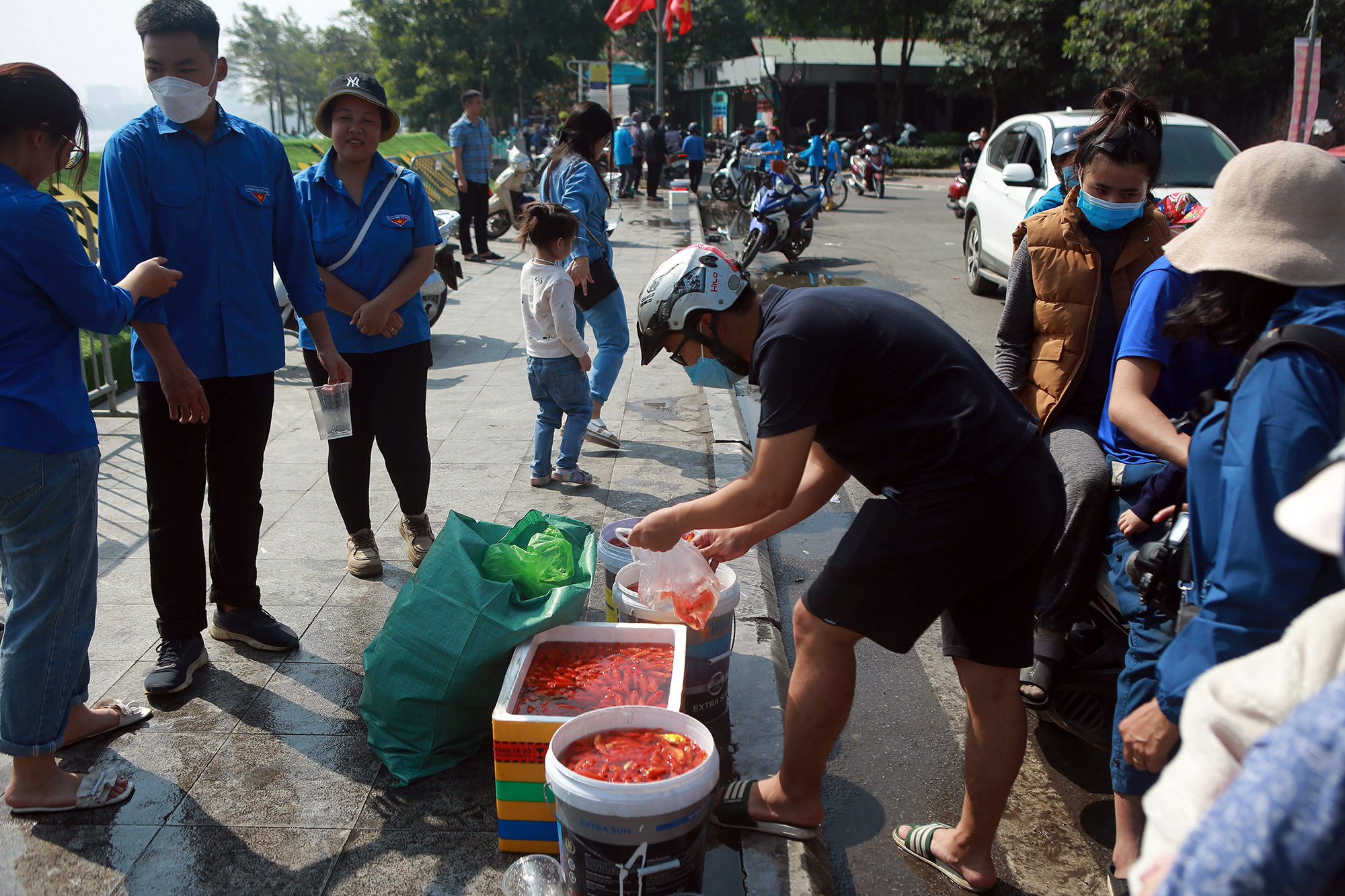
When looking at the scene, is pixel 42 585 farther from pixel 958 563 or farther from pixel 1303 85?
pixel 1303 85

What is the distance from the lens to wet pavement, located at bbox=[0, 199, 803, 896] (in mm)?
2531

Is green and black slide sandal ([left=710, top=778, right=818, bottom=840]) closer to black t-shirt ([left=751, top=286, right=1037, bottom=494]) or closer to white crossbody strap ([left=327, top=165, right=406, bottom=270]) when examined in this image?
black t-shirt ([left=751, top=286, right=1037, bottom=494])

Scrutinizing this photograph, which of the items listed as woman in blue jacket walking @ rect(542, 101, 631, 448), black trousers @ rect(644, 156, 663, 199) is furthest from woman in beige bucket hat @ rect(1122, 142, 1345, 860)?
black trousers @ rect(644, 156, 663, 199)

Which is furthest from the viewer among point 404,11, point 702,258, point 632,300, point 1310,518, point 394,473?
point 404,11

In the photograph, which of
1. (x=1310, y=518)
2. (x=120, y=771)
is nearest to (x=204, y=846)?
(x=120, y=771)

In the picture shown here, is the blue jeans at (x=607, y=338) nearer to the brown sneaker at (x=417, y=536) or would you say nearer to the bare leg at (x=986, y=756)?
the brown sneaker at (x=417, y=536)

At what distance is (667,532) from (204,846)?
1570mm

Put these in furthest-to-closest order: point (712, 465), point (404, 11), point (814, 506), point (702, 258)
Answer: point (404, 11), point (712, 465), point (814, 506), point (702, 258)

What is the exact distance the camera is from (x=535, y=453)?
5230mm

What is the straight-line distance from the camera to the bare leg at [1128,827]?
2.45 metres

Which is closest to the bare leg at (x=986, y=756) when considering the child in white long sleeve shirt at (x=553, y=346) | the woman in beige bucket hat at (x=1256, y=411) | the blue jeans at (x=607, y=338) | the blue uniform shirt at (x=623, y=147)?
the woman in beige bucket hat at (x=1256, y=411)

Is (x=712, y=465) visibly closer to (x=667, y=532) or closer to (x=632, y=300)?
(x=667, y=532)

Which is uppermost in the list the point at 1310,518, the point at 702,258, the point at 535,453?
the point at 702,258

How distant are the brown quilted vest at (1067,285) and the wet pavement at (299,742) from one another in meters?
1.54
